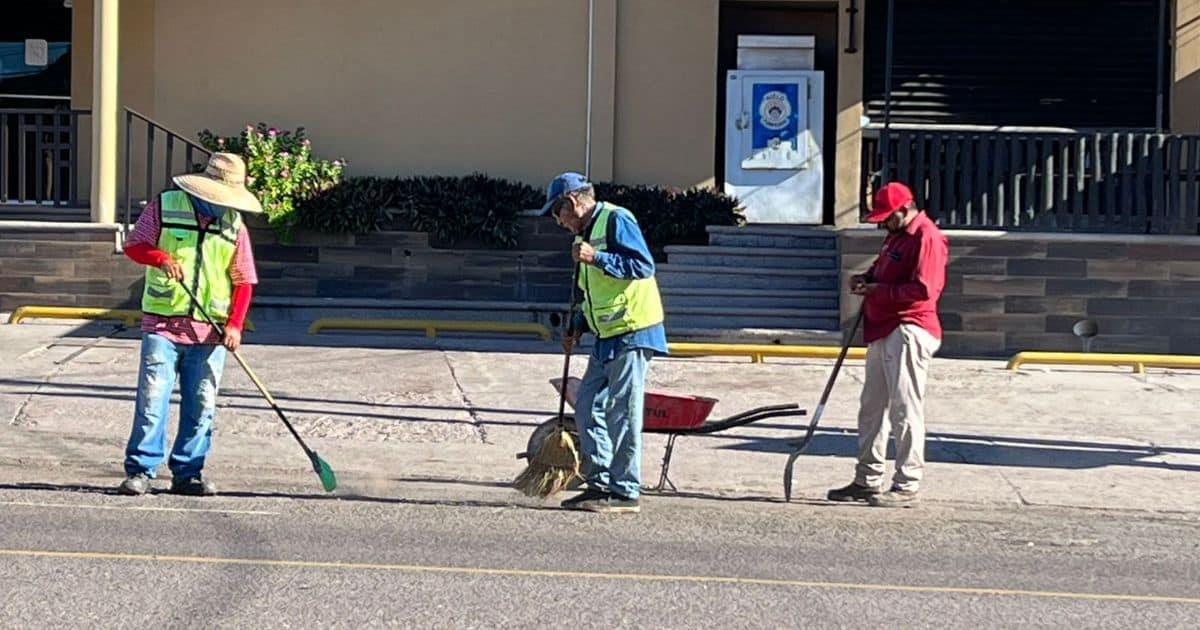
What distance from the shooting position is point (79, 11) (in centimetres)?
1711

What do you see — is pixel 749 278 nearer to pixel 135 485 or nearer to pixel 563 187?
pixel 563 187

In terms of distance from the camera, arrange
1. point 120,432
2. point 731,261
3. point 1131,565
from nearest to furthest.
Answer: point 1131,565 < point 120,432 < point 731,261

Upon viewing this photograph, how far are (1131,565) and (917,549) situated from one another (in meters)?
1.03

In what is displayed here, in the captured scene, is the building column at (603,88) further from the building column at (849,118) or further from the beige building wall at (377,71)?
the building column at (849,118)

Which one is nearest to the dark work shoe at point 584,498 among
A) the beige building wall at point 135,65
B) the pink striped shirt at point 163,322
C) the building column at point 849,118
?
the pink striped shirt at point 163,322

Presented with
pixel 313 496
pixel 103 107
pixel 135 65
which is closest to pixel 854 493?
pixel 313 496

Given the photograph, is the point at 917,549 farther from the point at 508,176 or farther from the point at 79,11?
the point at 79,11

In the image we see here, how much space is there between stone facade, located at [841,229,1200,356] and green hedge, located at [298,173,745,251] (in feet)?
6.67

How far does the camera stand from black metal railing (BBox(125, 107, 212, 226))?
16.1 metres

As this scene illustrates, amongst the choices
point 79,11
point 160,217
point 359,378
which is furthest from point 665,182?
point 160,217

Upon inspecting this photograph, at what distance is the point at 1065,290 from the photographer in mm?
14594

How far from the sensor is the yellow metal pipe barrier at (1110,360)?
1389 centimetres

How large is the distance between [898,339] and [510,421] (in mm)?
3434

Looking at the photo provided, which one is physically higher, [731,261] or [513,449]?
[731,261]
